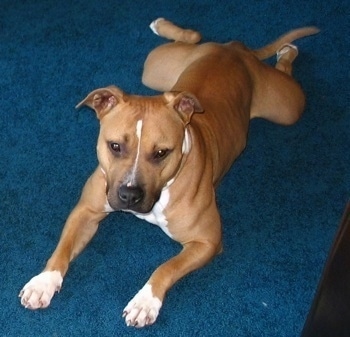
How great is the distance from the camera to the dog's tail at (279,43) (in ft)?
12.7

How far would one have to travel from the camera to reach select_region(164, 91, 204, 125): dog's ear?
271 cm

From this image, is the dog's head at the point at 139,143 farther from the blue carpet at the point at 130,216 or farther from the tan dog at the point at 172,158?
the blue carpet at the point at 130,216

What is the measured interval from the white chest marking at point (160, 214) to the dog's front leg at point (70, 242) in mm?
196

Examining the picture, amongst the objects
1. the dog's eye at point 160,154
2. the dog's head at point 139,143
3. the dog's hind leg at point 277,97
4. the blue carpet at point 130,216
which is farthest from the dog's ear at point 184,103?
the dog's hind leg at point 277,97

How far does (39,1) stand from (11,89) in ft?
2.88

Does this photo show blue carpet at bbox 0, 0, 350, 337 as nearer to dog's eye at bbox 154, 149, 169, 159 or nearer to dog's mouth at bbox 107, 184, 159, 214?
dog's mouth at bbox 107, 184, 159, 214

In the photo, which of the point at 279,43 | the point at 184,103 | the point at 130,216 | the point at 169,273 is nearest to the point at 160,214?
the point at 169,273

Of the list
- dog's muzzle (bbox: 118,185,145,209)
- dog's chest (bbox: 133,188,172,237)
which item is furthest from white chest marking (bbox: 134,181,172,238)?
dog's muzzle (bbox: 118,185,145,209)

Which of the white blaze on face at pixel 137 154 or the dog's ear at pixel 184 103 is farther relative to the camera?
the dog's ear at pixel 184 103

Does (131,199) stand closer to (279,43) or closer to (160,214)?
(160,214)

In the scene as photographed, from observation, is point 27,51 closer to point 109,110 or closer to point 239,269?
point 109,110

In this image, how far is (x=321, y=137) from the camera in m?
3.65

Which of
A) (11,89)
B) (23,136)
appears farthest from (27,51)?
(23,136)

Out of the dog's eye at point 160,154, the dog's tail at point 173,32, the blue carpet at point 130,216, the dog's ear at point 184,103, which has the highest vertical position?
the dog's ear at point 184,103
